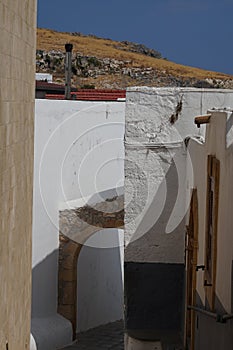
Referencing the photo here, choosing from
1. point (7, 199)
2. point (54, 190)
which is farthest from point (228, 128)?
point (54, 190)

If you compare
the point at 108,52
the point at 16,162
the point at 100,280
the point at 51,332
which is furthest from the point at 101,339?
the point at 108,52

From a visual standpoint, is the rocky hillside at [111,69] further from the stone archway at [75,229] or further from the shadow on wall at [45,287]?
the shadow on wall at [45,287]

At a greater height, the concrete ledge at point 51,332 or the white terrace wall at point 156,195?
the white terrace wall at point 156,195

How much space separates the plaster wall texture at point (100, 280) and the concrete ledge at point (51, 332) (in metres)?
0.64

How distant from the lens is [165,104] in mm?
9266

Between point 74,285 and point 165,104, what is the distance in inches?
166

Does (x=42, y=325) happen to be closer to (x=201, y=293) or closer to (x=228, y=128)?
(x=201, y=293)

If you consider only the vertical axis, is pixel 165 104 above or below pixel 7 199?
above

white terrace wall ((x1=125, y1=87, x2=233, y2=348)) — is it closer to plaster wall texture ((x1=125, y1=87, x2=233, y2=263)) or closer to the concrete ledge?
plaster wall texture ((x1=125, y1=87, x2=233, y2=263))

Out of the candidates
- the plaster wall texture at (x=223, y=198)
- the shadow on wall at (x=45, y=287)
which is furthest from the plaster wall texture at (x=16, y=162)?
the shadow on wall at (x=45, y=287)

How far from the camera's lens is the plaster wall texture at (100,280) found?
1295 cm

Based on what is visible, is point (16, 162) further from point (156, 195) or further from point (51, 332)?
point (51, 332)

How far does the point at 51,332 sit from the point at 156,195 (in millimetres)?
3611

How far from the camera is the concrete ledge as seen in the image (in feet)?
38.2
